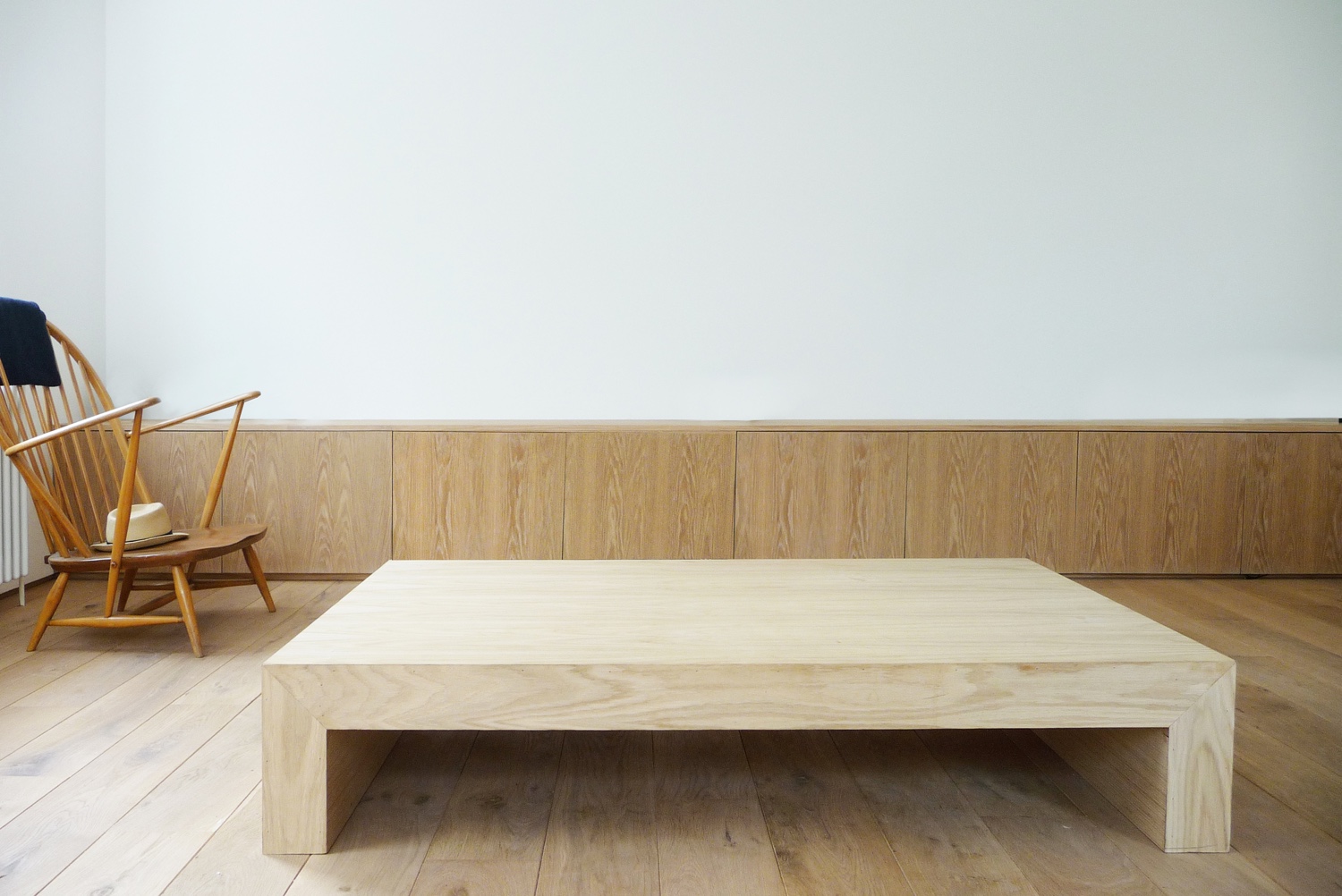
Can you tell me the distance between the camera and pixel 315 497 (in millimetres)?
3457

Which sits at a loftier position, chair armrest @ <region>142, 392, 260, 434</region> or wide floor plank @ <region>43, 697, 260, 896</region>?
chair armrest @ <region>142, 392, 260, 434</region>

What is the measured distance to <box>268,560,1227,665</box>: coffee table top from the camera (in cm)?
149

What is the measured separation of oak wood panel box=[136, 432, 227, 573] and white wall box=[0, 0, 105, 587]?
0.45 metres

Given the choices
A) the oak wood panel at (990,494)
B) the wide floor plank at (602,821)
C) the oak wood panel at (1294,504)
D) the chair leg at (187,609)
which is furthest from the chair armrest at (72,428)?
the oak wood panel at (1294,504)

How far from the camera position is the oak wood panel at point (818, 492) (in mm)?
3504

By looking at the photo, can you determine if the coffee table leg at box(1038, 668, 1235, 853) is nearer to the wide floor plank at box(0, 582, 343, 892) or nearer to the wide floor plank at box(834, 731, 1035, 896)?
the wide floor plank at box(834, 731, 1035, 896)

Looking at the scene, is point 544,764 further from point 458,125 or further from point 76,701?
point 458,125

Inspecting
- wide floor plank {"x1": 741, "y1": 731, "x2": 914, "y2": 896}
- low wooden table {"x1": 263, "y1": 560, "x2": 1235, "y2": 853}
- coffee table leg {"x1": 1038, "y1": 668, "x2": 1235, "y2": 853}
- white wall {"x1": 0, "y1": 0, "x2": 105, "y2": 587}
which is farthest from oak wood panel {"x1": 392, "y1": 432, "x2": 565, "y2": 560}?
coffee table leg {"x1": 1038, "y1": 668, "x2": 1235, "y2": 853}

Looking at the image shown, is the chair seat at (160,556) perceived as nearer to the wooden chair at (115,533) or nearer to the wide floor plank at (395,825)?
the wooden chair at (115,533)

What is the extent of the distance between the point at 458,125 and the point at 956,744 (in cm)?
309

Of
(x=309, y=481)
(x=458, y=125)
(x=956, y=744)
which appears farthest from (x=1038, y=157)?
(x=309, y=481)

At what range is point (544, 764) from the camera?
1851 mm

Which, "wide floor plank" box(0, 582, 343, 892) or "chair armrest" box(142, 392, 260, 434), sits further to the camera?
"chair armrest" box(142, 392, 260, 434)

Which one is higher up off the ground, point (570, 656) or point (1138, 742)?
point (570, 656)
